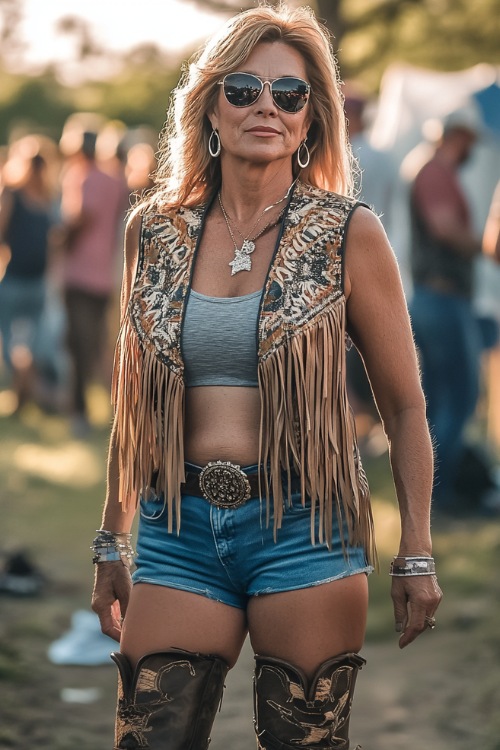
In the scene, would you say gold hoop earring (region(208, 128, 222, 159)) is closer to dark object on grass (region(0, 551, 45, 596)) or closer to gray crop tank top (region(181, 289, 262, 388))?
gray crop tank top (region(181, 289, 262, 388))

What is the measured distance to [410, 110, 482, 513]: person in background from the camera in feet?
30.0

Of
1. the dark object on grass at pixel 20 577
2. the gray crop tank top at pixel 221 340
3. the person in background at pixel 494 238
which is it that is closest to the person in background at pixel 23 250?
the dark object on grass at pixel 20 577

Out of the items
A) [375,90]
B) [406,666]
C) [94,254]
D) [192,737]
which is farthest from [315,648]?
[375,90]

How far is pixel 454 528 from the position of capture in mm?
8914

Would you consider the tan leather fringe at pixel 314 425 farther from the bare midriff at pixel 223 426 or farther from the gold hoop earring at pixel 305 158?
the gold hoop earring at pixel 305 158

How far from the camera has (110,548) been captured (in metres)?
3.65

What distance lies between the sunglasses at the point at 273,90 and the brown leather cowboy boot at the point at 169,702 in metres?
1.21

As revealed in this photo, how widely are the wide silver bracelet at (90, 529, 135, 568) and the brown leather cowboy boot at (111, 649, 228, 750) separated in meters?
0.38

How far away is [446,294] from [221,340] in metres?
6.04

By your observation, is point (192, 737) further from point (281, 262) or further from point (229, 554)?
point (281, 262)

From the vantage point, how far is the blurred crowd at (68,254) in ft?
40.4

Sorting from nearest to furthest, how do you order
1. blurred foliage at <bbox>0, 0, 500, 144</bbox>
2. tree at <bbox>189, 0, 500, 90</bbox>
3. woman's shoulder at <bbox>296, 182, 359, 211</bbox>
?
woman's shoulder at <bbox>296, 182, 359, 211</bbox> < blurred foliage at <bbox>0, 0, 500, 144</bbox> < tree at <bbox>189, 0, 500, 90</bbox>

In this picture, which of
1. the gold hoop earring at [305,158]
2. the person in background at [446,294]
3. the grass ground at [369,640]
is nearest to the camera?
the gold hoop earring at [305,158]

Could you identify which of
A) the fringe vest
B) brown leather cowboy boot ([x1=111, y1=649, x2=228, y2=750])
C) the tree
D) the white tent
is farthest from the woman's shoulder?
the tree
